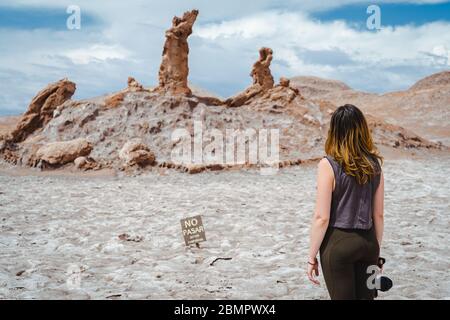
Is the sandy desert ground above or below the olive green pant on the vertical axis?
below

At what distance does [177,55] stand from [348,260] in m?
24.6

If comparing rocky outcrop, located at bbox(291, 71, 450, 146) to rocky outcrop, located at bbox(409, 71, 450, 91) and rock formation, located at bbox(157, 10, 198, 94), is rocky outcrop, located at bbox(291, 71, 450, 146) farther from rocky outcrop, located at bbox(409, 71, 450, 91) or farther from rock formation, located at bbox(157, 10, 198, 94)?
rock formation, located at bbox(157, 10, 198, 94)

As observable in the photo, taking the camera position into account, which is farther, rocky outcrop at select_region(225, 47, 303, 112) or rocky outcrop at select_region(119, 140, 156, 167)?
rocky outcrop at select_region(225, 47, 303, 112)

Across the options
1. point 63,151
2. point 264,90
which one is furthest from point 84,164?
point 264,90

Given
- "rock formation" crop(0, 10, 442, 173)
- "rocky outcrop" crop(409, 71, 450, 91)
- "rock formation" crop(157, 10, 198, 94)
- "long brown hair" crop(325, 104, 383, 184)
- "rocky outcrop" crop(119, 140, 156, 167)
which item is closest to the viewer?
"long brown hair" crop(325, 104, 383, 184)

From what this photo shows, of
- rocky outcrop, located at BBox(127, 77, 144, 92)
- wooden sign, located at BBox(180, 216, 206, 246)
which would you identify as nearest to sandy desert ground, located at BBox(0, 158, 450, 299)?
wooden sign, located at BBox(180, 216, 206, 246)

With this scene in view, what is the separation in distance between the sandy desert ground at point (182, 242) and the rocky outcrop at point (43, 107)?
11081 mm

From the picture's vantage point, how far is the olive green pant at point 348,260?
385cm

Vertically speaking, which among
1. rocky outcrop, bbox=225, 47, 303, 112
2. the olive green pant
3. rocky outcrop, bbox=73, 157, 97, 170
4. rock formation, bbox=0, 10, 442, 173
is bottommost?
the olive green pant

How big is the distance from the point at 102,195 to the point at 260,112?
1504 centimetres

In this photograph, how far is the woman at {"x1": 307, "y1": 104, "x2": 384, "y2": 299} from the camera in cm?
383

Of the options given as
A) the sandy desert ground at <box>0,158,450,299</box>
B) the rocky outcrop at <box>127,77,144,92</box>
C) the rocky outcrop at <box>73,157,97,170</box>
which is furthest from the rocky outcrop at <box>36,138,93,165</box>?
the rocky outcrop at <box>127,77,144,92</box>

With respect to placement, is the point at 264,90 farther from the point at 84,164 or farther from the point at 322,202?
the point at 322,202

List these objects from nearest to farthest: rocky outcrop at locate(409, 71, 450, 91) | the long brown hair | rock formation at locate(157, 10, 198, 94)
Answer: the long brown hair
rock formation at locate(157, 10, 198, 94)
rocky outcrop at locate(409, 71, 450, 91)
